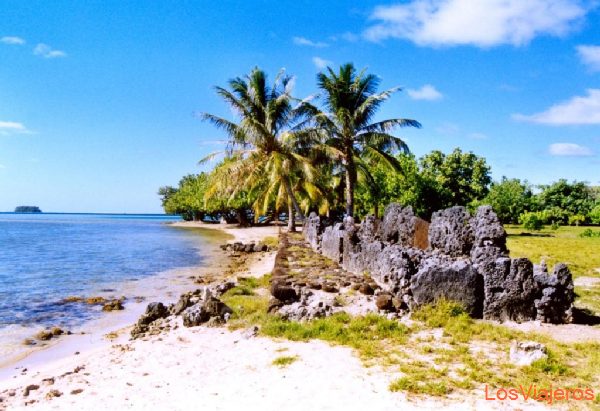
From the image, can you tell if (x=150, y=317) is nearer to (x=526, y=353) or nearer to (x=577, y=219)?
(x=526, y=353)

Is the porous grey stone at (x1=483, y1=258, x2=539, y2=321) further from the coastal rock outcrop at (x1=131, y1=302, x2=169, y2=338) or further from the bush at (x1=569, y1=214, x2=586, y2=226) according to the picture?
the bush at (x1=569, y1=214, x2=586, y2=226)

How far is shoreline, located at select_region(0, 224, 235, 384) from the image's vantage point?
806cm

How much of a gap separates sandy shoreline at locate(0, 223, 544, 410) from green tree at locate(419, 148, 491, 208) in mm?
37133

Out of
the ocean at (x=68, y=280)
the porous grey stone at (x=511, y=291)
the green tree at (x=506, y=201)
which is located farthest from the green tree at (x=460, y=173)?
the porous grey stone at (x=511, y=291)

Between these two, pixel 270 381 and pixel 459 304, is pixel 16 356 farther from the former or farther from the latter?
pixel 459 304

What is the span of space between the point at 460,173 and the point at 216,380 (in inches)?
1755

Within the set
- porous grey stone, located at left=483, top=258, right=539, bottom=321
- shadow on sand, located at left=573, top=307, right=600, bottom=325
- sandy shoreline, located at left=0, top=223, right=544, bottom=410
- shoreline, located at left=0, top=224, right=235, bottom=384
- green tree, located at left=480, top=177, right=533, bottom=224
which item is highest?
green tree, located at left=480, top=177, right=533, bottom=224

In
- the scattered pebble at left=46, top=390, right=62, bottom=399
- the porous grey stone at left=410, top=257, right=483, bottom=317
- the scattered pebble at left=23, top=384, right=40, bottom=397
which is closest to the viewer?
the scattered pebble at left=46, top=390, right=62, bottom=399

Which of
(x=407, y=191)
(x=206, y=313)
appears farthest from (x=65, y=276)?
(x=407, y=191)

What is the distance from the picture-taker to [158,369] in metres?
6.40

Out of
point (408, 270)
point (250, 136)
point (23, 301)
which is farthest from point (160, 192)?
point (408, 270)

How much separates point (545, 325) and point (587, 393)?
2.81m

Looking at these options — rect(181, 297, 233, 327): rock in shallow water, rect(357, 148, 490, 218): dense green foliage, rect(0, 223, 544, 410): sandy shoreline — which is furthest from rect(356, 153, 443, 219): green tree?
rect(0, 223, 544, 410): sandy shoreline

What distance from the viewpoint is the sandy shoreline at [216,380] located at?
16.2 ft
